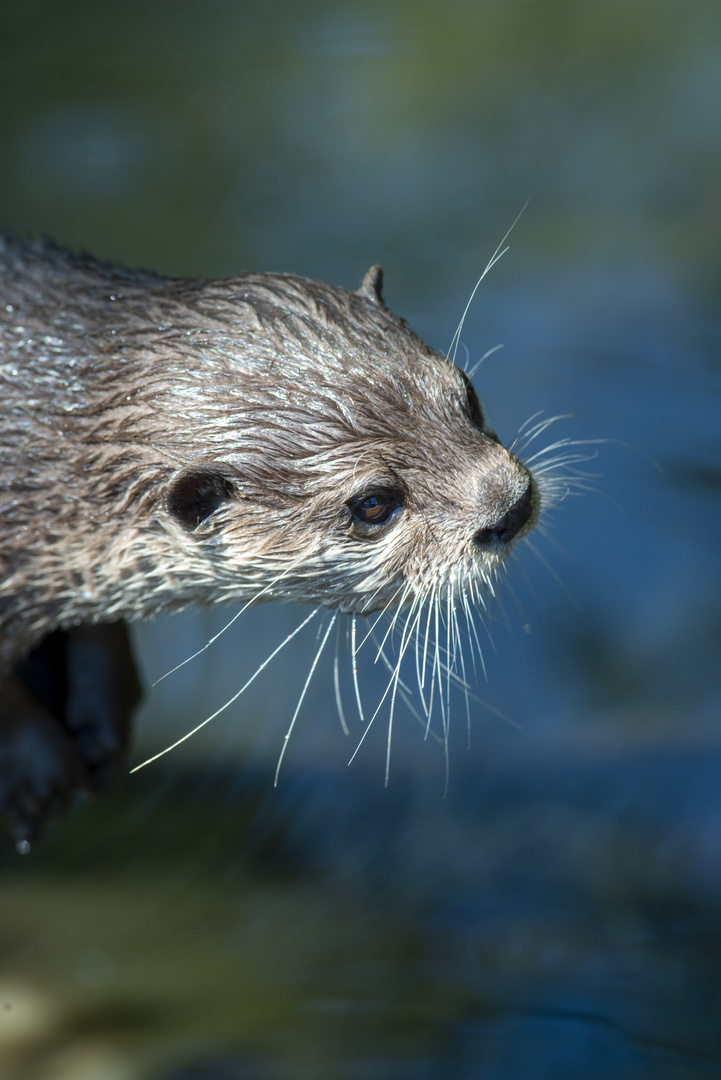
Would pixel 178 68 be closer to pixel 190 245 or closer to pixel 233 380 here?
pixel 190 245

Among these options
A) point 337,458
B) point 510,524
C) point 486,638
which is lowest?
point 510,524

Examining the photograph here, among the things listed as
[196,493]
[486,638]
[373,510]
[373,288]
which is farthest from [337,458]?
[486,638]

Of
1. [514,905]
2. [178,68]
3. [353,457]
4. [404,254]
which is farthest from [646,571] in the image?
[178,68]

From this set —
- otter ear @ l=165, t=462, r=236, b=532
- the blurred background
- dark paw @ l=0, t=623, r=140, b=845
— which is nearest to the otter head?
otter ear @ l=165, t=462, r=236, b=532

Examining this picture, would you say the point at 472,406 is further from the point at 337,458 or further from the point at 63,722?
Result: the point at 63,722

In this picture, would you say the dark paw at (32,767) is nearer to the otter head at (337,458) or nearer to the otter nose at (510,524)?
the otter head at (337,458)
